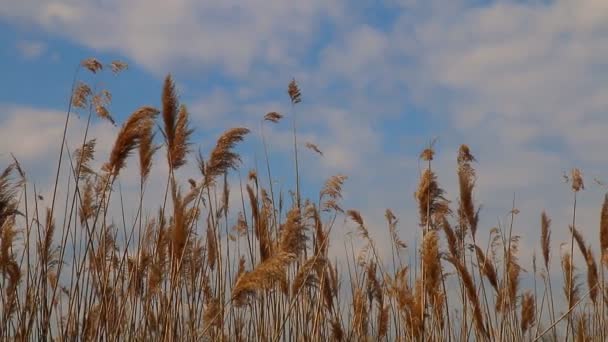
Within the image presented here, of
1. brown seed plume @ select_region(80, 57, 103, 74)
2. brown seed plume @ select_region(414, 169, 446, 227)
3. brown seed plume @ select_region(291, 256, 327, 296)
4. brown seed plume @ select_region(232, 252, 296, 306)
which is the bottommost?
brown seed plume @ select_region(232, 252, 296, 306)

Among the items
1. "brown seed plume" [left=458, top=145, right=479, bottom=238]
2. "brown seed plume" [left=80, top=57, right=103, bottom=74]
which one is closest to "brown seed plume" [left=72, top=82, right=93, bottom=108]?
"brown seed plume" [left=80, top=57, right=103, bottom=74]

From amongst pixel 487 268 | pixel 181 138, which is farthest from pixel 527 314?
pixel 181 138

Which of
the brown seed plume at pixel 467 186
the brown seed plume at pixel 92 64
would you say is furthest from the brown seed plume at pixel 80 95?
the brown seed plume at pixel 467 186

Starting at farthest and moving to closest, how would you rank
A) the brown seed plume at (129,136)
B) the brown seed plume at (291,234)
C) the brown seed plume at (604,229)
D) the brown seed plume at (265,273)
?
1. the brown seed plume at (604,229)
2. the brown seed plume at (291,234)
3. the brown seed plume at (129,136)
4. the brown seed plume at (265,273)

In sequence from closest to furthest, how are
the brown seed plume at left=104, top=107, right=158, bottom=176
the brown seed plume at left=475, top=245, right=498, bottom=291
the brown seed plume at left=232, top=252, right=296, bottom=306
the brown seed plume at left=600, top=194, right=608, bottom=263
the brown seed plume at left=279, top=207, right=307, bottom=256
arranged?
1. the brown seed plume at left=232, top=252, right=296, bottom=306
2. the brown seed plume at left=104, top=107, right=158, bottom=176
3. the brown seed plume at left=279, top=207, right=307, bottom=256
4. the brown seed plume at left=475, top=245, right=498, bottom=291
5. the brown seed plume at left=600, top=194, right=608, bottom=263

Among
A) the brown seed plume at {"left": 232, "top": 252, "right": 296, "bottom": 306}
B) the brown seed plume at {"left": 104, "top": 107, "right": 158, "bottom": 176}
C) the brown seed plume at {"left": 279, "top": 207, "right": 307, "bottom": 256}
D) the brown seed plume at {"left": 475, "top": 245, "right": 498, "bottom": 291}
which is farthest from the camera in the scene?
the brown seed plume at {"left": 475, "top": 245, "right": 498, "bottom": 291}

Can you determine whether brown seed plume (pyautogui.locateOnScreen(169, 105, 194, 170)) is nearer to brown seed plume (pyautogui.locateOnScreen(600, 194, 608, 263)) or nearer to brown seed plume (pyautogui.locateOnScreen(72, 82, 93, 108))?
brown seed plume (pyautogui.locateOnScreen(72, 82, 93, 108))

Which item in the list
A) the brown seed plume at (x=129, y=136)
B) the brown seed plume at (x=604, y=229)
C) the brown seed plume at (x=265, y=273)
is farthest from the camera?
the brown seed plume at (x=604, y=229)

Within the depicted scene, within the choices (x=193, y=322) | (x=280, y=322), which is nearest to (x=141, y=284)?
(x=193, y=322)

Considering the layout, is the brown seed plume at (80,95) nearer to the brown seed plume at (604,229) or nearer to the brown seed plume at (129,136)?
the brown seed plume at (129,136)

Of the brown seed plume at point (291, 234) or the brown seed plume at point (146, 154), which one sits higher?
the brown seed plume at point (146, 154)

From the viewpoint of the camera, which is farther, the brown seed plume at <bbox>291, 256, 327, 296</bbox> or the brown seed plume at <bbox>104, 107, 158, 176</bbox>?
the brown seed plume at <bbox>291, 256, 327, 296</bbox>

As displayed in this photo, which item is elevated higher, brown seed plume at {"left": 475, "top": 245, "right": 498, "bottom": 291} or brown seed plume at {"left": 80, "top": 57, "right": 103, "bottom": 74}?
brown seed plume at {"left": 80, "top": 57, "right": 103, "bottom": 74}

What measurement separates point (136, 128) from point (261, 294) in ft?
5.61
